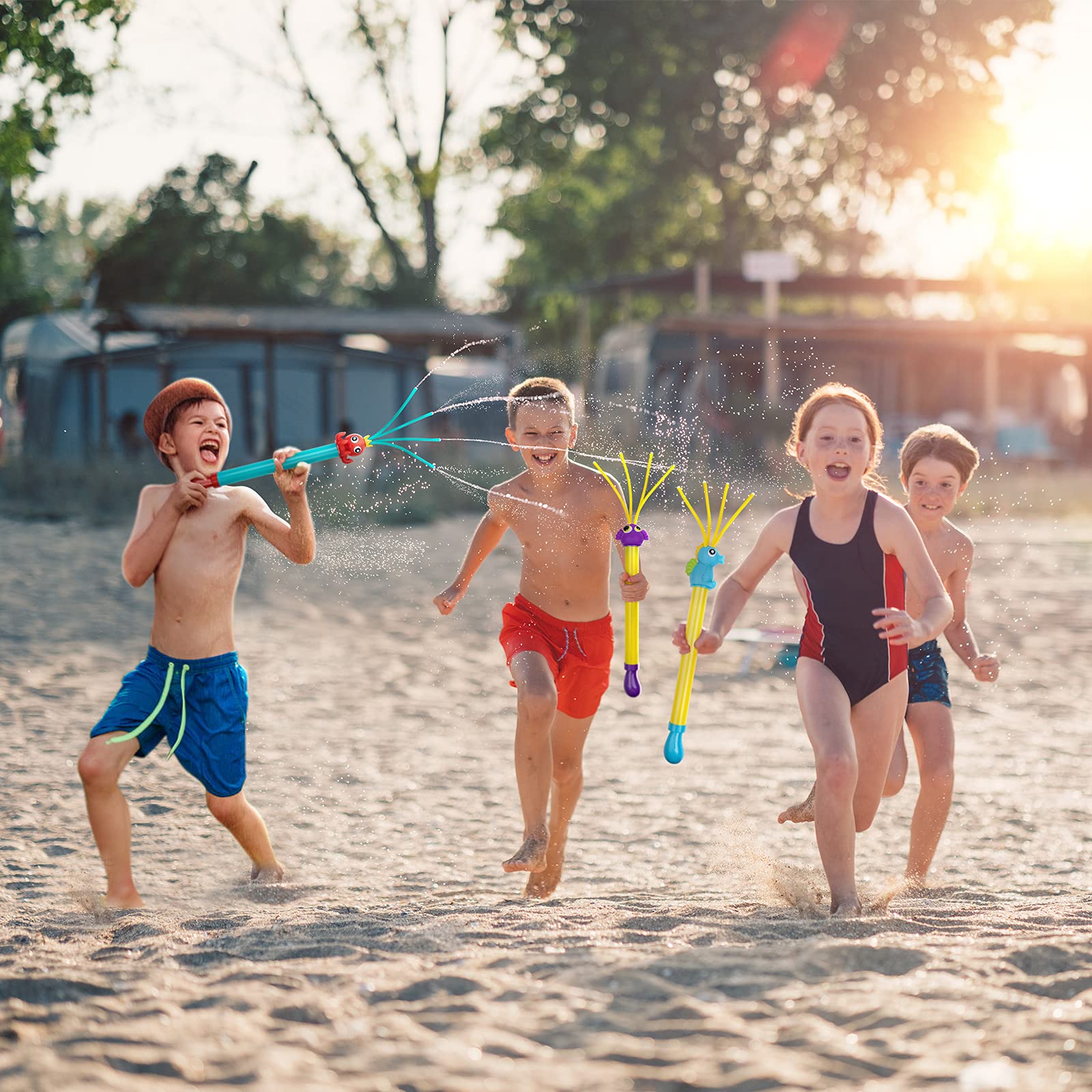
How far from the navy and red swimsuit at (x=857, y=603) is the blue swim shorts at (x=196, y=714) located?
1.80 meters

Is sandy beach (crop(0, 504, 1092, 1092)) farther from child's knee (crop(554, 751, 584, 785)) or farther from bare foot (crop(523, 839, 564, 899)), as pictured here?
child's knee (crop(554, 751, 584, 785))

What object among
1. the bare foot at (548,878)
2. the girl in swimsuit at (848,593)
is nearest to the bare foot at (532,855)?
the bare foot at (548,878)

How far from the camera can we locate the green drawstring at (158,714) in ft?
13.1

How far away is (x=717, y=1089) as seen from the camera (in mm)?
2498

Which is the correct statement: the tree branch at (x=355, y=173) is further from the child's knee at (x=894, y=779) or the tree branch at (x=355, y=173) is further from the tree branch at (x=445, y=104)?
the child's knee at (x=894, y=779)

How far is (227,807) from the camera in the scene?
422 cm

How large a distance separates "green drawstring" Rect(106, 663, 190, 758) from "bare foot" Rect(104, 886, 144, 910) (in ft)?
1.38

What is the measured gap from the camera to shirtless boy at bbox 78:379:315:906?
4090mm

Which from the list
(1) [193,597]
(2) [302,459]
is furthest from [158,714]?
(2) [302,459]

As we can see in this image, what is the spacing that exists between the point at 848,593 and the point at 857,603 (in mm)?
41

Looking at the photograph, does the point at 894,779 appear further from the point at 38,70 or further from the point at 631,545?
the point at 38,70

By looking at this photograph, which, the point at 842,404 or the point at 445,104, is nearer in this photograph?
the point at 842,404

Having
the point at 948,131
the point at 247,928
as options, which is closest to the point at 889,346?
the point at 948,131

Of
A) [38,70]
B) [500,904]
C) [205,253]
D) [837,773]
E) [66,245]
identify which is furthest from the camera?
[66,245]
